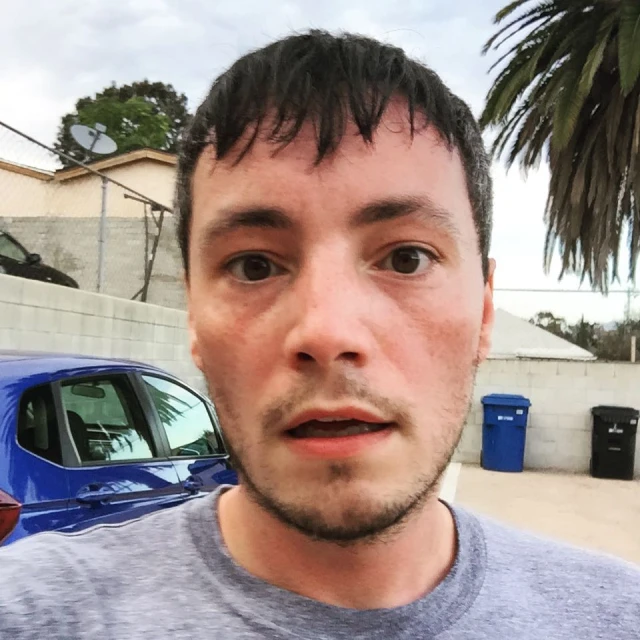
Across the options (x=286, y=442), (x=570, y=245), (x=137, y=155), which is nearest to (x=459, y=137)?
(x=286, y=442)

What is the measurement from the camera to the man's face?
100 centimetres

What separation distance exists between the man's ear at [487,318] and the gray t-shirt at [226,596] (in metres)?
0.34

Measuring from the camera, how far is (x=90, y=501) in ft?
9.93

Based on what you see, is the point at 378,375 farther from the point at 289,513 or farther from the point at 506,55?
the point at 506,55

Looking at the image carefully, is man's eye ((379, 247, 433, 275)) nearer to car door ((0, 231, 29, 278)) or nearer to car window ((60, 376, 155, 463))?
car window ((60, 376, 155, 463))

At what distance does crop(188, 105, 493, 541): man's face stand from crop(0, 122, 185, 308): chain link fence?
19.9 ft

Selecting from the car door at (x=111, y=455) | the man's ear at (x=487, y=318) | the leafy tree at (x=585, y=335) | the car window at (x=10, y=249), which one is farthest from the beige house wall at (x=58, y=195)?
the leafy tree at (x=585, y=335)

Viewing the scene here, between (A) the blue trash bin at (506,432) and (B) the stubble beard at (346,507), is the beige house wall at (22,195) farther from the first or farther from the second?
(B) the stubble beard at (346,507)

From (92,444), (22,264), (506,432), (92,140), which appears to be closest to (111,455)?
(92,444)

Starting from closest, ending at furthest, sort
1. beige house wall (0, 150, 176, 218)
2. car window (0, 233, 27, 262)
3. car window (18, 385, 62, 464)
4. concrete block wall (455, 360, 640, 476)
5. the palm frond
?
car window (18, 385, 62, 464)
car window (0, 233, 27, 262)
beige house wall (0, 150, 176, 218)
the palm frond
concrete block wall (455, 360, 640, 476)

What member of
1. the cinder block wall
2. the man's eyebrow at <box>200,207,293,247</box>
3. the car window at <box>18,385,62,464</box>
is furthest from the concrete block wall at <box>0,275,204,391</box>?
the man's eyebrow at <box>200,207,293,247</box>

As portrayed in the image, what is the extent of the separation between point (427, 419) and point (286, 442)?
0.73ft

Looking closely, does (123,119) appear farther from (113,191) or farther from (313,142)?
(313,142)

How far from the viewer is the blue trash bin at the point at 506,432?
9.28 m
